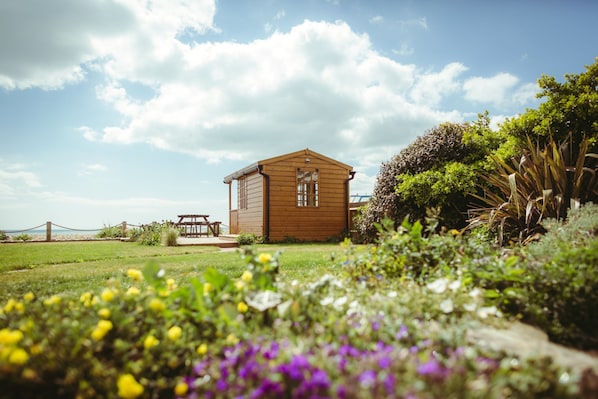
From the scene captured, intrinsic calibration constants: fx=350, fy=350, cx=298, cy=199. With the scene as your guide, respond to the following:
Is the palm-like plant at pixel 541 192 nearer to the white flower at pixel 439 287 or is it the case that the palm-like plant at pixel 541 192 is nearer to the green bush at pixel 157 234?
the white flower at pixel 439 287

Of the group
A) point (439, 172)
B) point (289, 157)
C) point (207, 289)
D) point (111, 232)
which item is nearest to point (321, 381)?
point (207, 289)

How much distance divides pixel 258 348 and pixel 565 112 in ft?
21.1

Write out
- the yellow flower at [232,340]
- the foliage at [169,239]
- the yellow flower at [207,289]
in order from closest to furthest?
the yellow flower at [232,340]
the yellow flower at [207,289]
the foliage at [169,239]

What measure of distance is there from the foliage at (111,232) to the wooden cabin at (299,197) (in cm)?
802

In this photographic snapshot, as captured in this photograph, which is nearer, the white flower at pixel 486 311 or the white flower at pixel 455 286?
the white flower at pixel 486 311

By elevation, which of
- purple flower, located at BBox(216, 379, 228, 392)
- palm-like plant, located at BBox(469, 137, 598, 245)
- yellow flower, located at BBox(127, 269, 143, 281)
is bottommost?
purple flower, located at BBox(216, 379, 228, 392)

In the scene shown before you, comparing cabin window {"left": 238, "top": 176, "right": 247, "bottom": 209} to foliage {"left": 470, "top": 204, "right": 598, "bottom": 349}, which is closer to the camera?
foliage {"left": 470, "top": 204, "right": 598, "bottom": 349}

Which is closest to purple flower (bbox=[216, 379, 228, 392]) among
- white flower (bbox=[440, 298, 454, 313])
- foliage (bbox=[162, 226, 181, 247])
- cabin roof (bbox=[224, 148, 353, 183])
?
white flower (bbox=[440, 298, 454, 313])

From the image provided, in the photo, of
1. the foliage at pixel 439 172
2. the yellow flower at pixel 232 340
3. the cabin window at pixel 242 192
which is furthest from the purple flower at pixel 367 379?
the cabin window at pixel 242 192

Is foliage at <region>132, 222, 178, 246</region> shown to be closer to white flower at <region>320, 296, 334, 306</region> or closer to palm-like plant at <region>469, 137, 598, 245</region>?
palm-like plant at <region>469, 137, 598, 245</region>

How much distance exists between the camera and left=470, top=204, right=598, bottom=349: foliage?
1.91 meters

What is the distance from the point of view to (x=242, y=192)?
50.5 ft

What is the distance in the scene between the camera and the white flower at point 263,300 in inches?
72.2

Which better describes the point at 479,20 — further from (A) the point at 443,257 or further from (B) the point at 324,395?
(B) the point at 324,395
